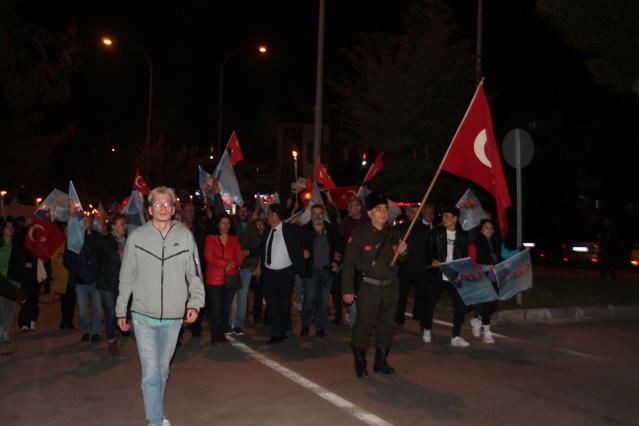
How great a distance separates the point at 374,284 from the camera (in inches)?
332

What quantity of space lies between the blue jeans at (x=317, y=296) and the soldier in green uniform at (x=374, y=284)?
295 cm

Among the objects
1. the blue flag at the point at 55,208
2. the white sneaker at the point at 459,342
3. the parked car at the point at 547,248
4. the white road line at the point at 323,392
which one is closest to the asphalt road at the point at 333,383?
the white road line at the point at 323,392

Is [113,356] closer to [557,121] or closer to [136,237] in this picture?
[136,237]

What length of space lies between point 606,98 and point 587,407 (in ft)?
168

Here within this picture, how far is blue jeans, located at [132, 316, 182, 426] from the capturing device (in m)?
5.94

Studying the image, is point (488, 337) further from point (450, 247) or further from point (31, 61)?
point (31, 61)

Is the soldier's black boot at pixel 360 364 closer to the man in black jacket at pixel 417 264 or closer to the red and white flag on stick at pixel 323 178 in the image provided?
the man in black jacket at pixel 417 264

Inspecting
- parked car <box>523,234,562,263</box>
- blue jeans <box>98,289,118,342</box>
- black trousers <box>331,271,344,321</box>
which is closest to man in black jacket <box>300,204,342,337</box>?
black trousers <box>331,271,344,321</box>

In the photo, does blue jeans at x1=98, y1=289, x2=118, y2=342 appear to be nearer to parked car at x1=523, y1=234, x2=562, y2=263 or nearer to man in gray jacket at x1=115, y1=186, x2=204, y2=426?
man in gray jacket at x1=115, y1=186, x2=204, y2=426

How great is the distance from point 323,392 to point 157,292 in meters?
2.47

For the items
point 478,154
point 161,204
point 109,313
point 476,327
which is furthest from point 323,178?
point 161,204

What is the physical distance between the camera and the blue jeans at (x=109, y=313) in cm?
1012

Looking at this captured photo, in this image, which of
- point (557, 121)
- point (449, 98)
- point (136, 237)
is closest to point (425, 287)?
point (136, 237)

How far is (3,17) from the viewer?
23.0 m
